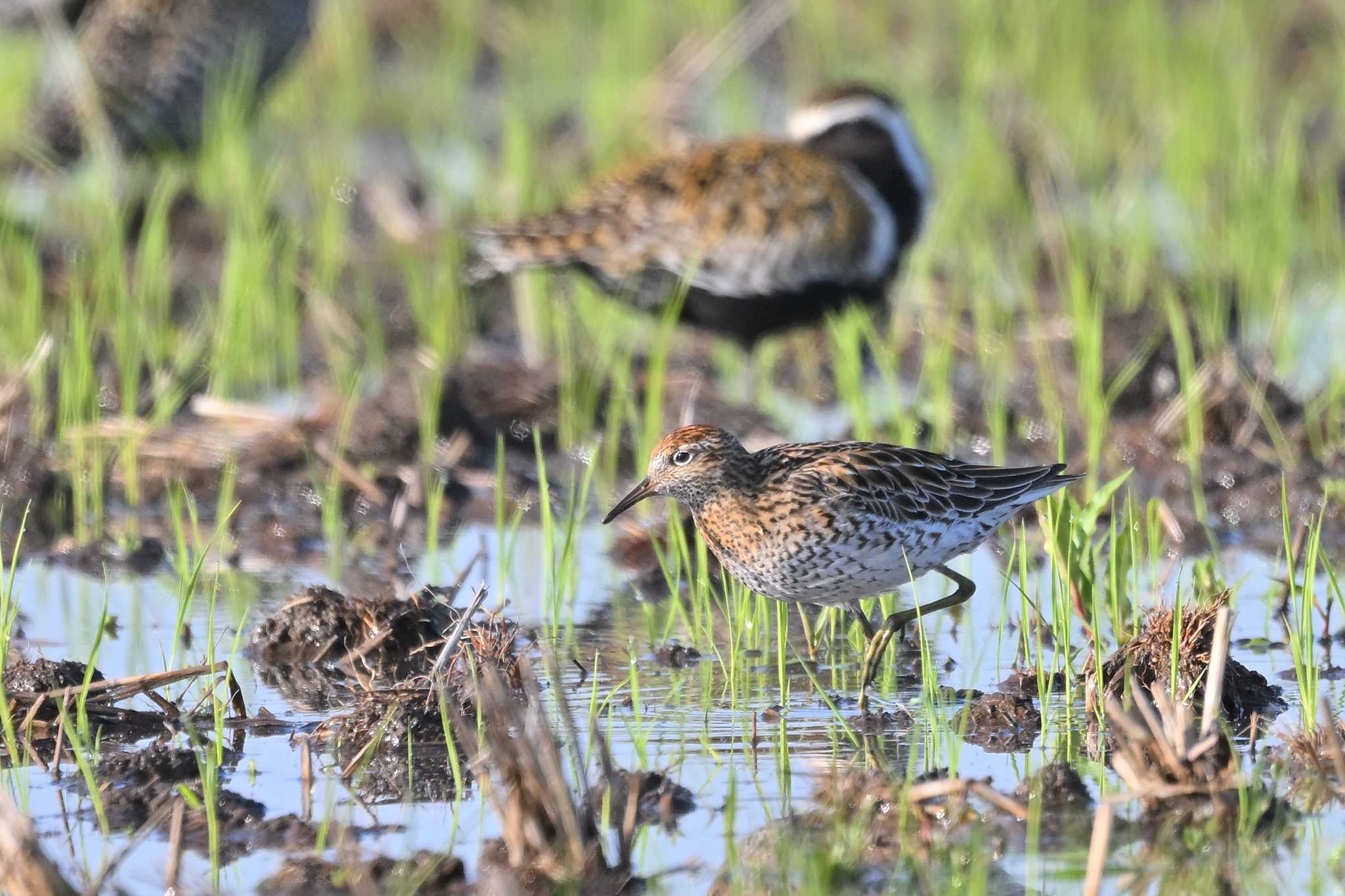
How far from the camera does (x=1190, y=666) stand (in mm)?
5254

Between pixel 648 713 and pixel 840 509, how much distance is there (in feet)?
2.54

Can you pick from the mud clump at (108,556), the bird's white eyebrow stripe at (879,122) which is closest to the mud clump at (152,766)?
the mud clump at (108,556)

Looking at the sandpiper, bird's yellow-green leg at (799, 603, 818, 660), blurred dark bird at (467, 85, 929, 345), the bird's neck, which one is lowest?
bird's yellow-green leg at (799, 603, 818, 660)

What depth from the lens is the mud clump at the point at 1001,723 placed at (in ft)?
16.5

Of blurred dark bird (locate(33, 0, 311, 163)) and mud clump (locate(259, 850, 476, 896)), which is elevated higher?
blurred dark bird (locate(33, 0, 311, 163))

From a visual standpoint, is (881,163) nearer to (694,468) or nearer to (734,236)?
(734,236)

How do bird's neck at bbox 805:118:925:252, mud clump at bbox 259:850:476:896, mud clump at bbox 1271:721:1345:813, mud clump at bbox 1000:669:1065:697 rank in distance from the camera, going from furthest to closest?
bird's neck at bbox 805:118:925:252, mud clump at bbox 1000:669:1065:697, mud clump at bbox 1271:721:1345:813, mud clump at bbox 259:850:476:896

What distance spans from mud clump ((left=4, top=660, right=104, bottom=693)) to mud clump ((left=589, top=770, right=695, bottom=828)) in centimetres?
148

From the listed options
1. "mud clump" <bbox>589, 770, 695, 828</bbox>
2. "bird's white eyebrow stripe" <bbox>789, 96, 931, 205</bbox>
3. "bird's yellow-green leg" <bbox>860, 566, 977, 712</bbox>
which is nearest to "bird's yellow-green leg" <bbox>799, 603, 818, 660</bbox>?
"bird's yellow-green leg" <bbox>860, 566, 977, 712</bbox>

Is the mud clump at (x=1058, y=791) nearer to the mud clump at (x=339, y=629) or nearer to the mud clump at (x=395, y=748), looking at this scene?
the mud clump at (x=395, y=748)

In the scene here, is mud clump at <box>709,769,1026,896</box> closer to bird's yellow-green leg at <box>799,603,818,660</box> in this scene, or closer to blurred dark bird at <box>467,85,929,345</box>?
bird's yellow-green leg at <box>799,603,818,660</box>

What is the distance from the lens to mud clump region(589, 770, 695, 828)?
4.39 meters

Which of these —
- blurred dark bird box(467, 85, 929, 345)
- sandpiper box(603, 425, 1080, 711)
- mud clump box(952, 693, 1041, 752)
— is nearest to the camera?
mud clump box(952, 693, 1041, 752)

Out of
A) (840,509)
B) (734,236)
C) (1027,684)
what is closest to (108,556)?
(840,509)
